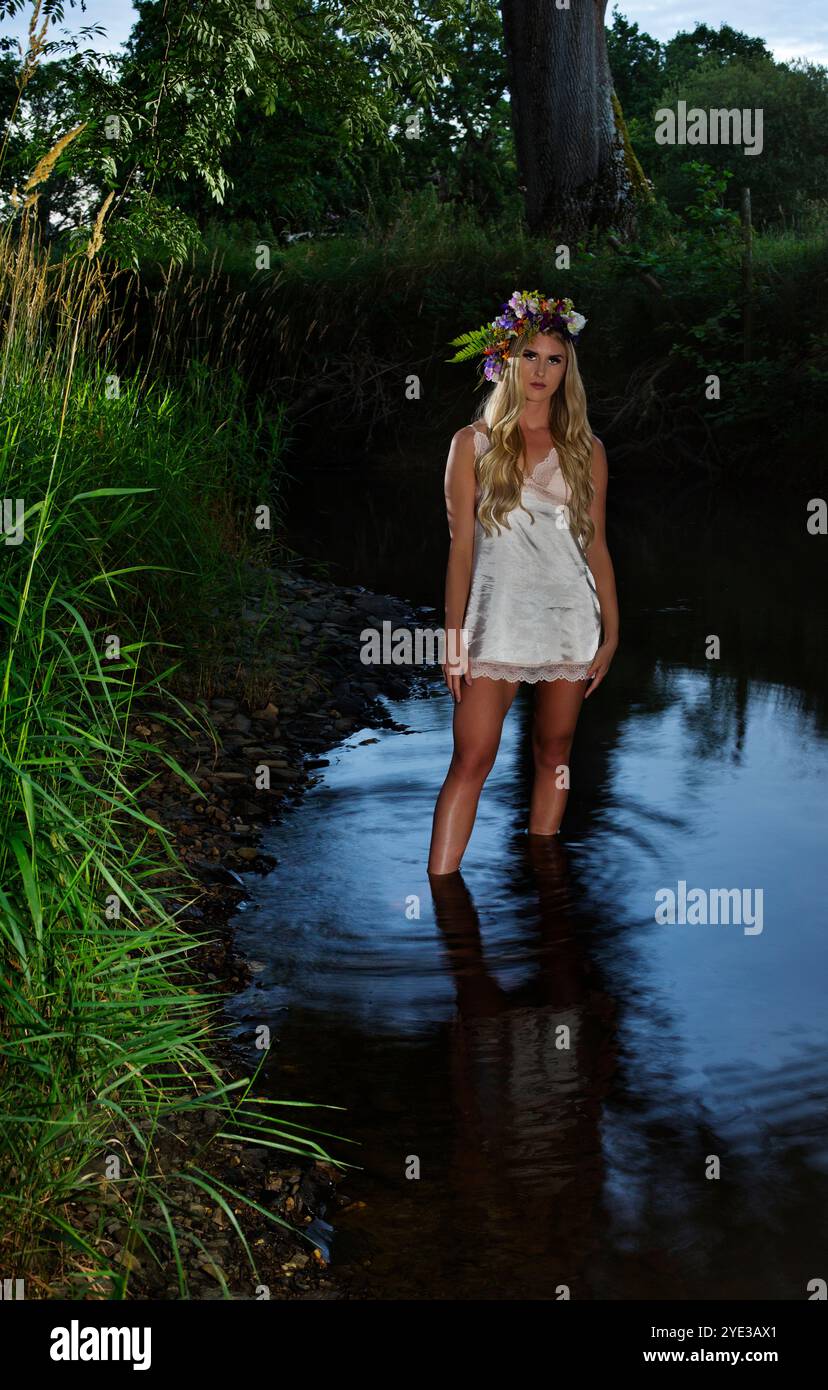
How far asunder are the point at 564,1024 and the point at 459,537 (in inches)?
61.6

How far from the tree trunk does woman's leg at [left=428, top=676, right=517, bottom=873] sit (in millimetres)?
14612

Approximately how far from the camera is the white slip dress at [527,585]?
4.69 metres

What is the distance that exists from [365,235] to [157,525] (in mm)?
14246

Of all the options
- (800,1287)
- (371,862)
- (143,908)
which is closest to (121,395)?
(371,862)

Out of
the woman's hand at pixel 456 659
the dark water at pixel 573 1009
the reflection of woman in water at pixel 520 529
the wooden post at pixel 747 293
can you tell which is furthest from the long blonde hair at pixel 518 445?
the wooden post at pixel 747 293

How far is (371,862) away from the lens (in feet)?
17.2

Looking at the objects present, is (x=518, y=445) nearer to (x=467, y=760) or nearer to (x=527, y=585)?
(x=527, y=585)

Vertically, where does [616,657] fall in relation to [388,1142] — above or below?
above

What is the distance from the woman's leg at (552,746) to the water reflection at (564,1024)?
0.42 feet

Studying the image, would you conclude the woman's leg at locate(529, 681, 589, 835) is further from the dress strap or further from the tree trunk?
the tree trunk

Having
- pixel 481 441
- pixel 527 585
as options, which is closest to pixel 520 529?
pixel 527 585

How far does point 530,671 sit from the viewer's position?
4.79 meters

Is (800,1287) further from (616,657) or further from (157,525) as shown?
(616,657)

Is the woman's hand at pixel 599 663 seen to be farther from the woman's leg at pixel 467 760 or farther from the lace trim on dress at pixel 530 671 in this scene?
the woman's leg at pixel 467 760
